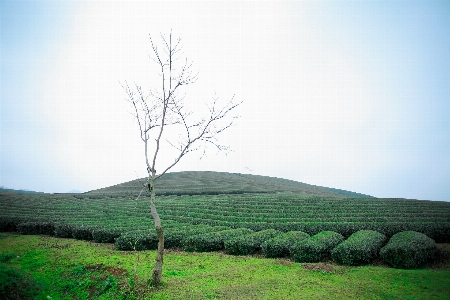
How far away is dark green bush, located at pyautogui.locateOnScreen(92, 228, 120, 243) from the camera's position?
20.4 meters

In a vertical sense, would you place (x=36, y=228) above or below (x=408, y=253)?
below

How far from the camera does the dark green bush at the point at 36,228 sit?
24.2 m

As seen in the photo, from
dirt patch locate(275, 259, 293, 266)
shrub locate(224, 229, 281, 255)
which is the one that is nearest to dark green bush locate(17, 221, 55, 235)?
shrub locate(224, 229, 281, 255)

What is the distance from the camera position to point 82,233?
22.0m

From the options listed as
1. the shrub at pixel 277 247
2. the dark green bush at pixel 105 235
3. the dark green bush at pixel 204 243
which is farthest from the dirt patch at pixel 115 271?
the dark green bush at pixel 105 235

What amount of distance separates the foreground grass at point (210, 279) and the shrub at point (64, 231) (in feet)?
24.3

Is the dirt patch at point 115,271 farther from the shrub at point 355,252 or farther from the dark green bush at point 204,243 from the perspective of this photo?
the shrub at point 355,252

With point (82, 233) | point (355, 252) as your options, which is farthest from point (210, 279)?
point (82, 233)

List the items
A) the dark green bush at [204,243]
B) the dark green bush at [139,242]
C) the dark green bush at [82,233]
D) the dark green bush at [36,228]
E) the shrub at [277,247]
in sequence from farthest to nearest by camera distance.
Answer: the dark green bush at [36,228] → the dark green bush at [82,233] → the dark green bush at [139,242] → the dark green bush at [204,243] → the shrub at [277,247]

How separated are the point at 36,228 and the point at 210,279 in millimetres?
21283

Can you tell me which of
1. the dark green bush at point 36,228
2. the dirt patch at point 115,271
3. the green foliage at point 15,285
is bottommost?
the dark green bush at point 36,228

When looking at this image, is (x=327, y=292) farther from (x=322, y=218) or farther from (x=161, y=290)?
(x=322, y=218)

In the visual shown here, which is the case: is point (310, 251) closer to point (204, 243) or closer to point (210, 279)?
point (210, 279)

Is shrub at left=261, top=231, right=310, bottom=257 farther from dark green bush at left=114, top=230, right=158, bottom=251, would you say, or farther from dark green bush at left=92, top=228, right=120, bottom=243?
dark green bush at left=92, top=228, right=120, bottom=243
